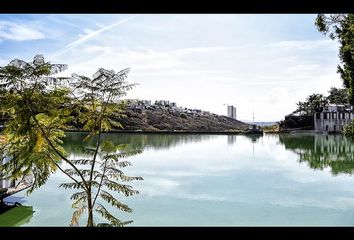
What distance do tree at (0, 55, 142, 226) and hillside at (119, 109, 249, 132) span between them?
31.4m

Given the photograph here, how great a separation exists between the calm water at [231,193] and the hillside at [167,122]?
18653 mm

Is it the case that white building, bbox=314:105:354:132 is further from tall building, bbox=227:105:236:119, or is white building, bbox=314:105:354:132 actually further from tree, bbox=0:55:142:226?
tree, bbox=0:55:142:226

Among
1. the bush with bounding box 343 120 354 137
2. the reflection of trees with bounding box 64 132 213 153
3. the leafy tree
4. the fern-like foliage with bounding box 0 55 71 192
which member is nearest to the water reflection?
the reflection of trees with bounding box 64 132 213 153

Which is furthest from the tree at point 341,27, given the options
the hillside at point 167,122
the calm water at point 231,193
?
the hillside at point 167,122

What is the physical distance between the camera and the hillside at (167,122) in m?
39.1

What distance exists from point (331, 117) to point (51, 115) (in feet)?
107

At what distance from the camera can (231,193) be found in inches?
490

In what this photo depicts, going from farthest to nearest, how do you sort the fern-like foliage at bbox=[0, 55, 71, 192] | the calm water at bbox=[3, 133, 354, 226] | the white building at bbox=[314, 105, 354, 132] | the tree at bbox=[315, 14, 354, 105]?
the white building at bbox=[314, 105, 354, 132] < the calm water at bbox=[3, 133, 354, 226] < the tree at bbox=[315, 14, 354, 105] < the fern-like foliage at bbox=[0, 55, 71, 192]

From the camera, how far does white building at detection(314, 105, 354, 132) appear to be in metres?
33.2

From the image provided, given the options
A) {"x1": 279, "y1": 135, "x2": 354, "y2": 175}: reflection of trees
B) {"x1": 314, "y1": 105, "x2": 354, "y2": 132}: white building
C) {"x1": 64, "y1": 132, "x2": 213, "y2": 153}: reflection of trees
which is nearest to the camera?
{"x1": 279, "y1": 135, "x2": 354, "y2": 175}: reflection of trees

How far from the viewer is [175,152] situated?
22797mm

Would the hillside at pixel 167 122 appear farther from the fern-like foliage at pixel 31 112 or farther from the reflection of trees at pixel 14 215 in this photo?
the fern-like foliage at pixel 31 112

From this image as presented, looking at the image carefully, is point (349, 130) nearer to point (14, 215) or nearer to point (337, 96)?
point (14, 215)

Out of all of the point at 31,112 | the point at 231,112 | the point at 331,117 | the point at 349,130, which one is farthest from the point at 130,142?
the point at 231,112
